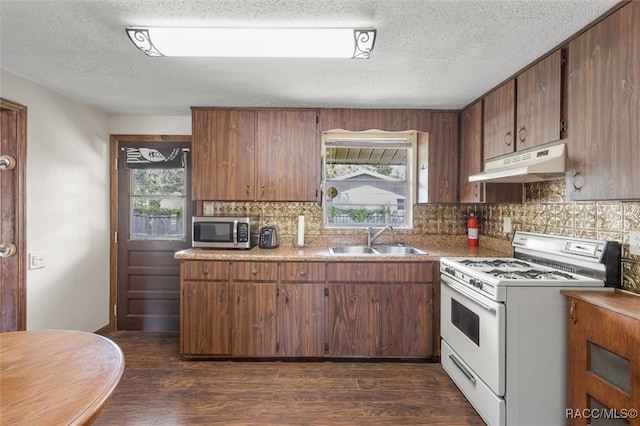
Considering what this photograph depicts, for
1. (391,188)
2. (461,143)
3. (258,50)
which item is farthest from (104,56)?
(461,143)

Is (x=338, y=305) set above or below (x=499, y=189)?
below

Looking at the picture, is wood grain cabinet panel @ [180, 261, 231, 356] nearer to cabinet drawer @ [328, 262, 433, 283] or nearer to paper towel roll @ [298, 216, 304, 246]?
paper towel roll @ [298, 216, 304, 246]

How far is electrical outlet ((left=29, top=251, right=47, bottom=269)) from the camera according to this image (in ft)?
8.06

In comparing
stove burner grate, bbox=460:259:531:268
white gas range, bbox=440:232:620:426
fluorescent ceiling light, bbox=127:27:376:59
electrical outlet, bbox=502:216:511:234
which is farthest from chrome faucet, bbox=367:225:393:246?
fluorescent ceiling light, bbox=127:27:376:59

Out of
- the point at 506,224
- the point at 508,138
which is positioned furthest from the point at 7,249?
the point at 506,224

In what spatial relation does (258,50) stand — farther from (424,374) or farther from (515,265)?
(424,374)

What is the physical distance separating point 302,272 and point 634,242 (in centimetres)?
206

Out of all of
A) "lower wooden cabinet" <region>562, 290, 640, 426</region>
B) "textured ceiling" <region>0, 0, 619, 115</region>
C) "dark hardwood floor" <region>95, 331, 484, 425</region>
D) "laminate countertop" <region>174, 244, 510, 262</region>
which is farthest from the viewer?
"laminate countertop" <region>174, 244, 510, 262</region>

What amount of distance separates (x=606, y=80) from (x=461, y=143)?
1458 mm

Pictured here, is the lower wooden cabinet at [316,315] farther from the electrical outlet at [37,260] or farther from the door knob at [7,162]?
the door knob at [7,162]

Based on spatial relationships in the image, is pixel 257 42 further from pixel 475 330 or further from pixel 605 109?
pixel 475 330

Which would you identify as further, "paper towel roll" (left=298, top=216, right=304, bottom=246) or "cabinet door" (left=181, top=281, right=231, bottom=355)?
"paper towel roll" (left=298, top=216, right=304, bottom=246)

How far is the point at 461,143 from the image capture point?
9.86 ft

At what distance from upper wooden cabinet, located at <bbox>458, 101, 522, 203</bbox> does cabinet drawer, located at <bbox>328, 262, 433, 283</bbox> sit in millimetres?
734
